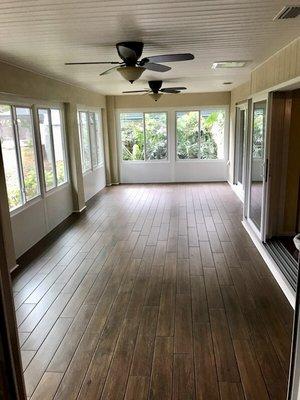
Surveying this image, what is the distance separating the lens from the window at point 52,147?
5709 mm

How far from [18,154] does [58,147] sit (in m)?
1.70

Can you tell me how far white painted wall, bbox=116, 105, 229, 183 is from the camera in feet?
31.7

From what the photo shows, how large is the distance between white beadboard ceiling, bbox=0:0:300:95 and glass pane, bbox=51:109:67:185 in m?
1.72

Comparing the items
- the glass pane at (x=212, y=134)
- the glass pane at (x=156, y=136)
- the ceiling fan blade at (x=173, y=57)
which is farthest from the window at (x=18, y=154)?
the glass pane at (x=212, y=134)

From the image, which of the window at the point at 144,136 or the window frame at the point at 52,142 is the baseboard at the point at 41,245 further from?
the window at the point at 144,136

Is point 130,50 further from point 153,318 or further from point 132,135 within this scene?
point 132,135

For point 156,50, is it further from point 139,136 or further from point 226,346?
point 139,136

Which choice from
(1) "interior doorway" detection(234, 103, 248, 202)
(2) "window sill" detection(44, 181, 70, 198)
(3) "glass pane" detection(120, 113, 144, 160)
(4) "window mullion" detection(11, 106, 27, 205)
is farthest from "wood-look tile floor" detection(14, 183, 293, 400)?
(3) "glass pane" detection(120, 113, 144, 160)

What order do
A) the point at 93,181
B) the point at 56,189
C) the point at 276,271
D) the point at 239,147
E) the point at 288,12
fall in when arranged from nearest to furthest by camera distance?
the point at 288,12
the point at 276,271
the point at 56,189
the point at 239,147
the point at 93,181

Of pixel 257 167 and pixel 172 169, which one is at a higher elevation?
pixel 257 167

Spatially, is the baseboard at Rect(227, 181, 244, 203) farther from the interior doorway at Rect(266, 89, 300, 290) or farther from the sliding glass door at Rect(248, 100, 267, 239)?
the interior doorway at Rect(266, 89, 300, 290)

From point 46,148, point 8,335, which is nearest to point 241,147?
point 46,148

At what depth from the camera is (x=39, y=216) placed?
5.37 m

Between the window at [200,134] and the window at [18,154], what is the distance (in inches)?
209
